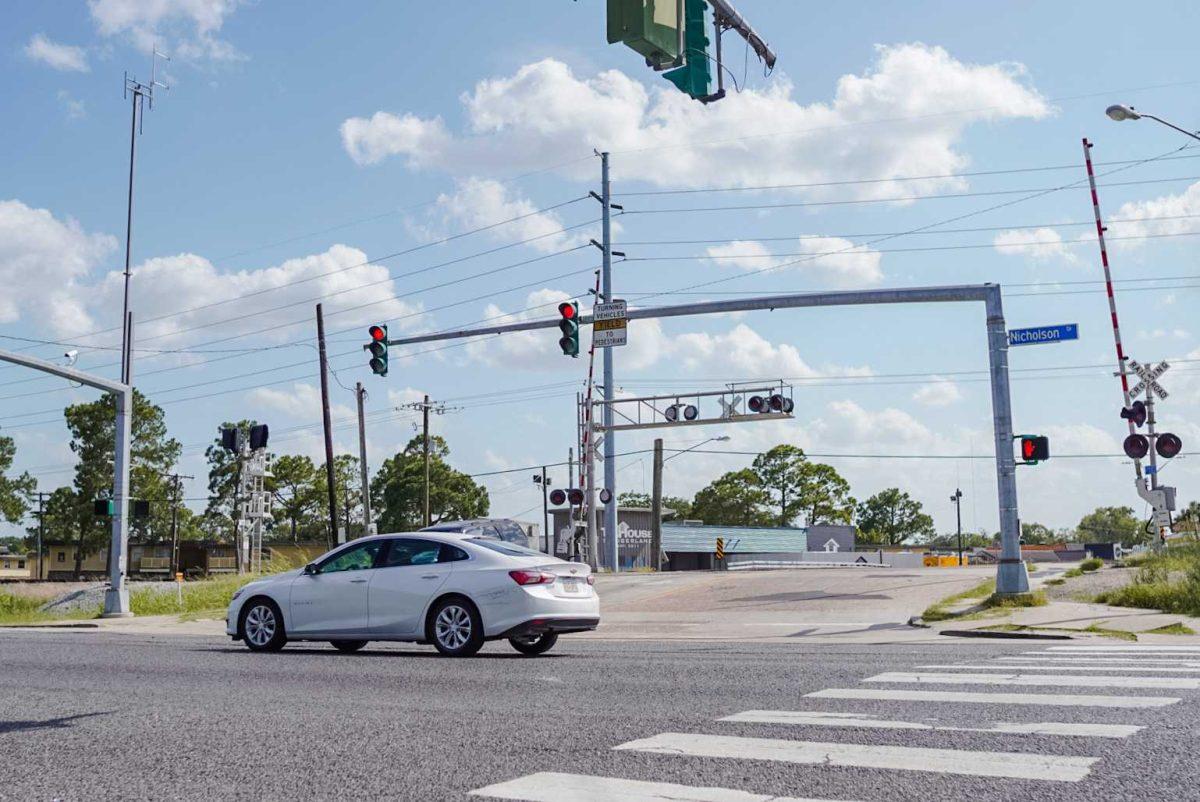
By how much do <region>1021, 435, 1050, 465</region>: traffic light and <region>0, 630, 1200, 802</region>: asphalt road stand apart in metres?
7.84

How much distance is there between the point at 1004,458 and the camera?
1988cm

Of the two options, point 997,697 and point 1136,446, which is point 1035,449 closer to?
point 1136,446

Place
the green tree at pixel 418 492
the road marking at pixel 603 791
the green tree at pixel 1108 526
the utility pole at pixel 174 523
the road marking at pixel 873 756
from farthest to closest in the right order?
the green tree at pixel 1108 526
the green tree at pixel 418 492
the utility pole at pixel 174 523
the road marking at pixel 873 756
the road marking at pixel 603 791

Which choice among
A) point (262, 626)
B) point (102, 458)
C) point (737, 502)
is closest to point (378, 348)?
point (262, 626)

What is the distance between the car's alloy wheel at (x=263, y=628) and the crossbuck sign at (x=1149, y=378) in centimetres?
1917

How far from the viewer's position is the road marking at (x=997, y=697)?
8.05 meters

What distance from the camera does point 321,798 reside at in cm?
548

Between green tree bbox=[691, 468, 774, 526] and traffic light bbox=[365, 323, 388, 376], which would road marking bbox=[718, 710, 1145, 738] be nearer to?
traffic light bbox=[365, 323, 388, 376]

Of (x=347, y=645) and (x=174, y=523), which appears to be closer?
(x=347, y=645)

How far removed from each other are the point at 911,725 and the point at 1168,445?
62.4ft

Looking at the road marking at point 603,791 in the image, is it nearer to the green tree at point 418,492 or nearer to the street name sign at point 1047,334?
the street name sign at point 1047,334

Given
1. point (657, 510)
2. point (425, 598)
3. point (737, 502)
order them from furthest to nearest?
1. point (737, 502)
2. point (657, 510)
3. point (425, 598)

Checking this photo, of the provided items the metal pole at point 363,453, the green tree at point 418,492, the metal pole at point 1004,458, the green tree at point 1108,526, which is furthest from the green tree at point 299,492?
the green tree at point 1108,526

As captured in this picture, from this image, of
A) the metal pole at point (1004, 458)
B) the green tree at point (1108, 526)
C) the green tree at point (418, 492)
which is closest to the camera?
the metal pole at point (1004, 458)
